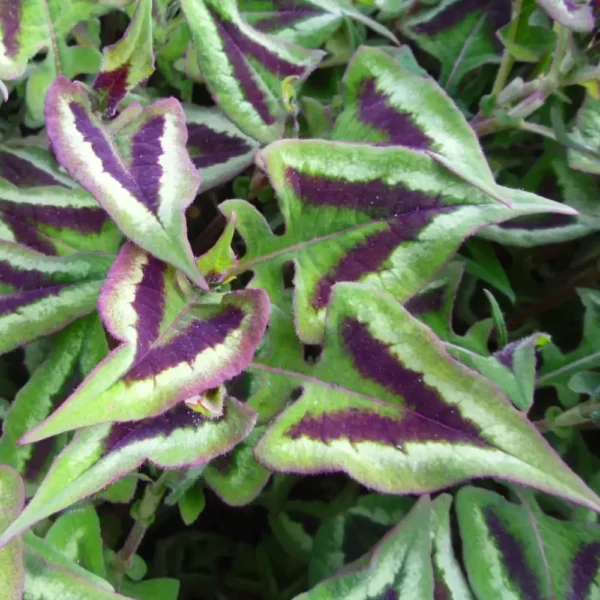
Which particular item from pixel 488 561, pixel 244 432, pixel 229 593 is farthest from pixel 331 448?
pixel 229 593

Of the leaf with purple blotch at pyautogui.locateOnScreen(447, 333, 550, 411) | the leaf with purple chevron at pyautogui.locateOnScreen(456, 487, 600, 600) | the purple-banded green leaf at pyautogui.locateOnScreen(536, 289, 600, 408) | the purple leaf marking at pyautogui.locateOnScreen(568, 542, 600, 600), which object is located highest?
the leaf with purple blotch at pyautogui.locateOnScreen(447, 333, 550, 411)

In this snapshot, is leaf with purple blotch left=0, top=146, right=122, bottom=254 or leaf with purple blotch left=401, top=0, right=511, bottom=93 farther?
leaf with purple blotch left=401, top=0, right=511, bottom=93

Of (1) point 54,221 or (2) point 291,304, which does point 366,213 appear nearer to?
(2) point 291,304

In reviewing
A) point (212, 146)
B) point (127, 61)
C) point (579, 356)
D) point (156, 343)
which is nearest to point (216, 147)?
point (212, 146)

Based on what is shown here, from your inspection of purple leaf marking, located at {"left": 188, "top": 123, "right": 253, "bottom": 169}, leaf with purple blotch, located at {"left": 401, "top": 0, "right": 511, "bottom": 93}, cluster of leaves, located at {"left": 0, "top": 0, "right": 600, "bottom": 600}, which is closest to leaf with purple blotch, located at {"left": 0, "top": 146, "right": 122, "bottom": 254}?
cluster of leaves, located at {"left": 0, "top": 0, "right": 600, "bottom": 600}

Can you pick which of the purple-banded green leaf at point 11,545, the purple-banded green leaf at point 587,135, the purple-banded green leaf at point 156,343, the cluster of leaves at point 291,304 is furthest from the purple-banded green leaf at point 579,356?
the purple-banded green leaf at point 11,545

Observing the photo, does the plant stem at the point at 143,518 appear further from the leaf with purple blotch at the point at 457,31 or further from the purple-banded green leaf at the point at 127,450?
the leaf with purple blotch at the point at 457,31

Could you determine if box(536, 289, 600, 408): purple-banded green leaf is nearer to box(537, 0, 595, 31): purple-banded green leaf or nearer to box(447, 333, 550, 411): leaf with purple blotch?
box(447, 333, 550, 411): leaf with purple blotch
